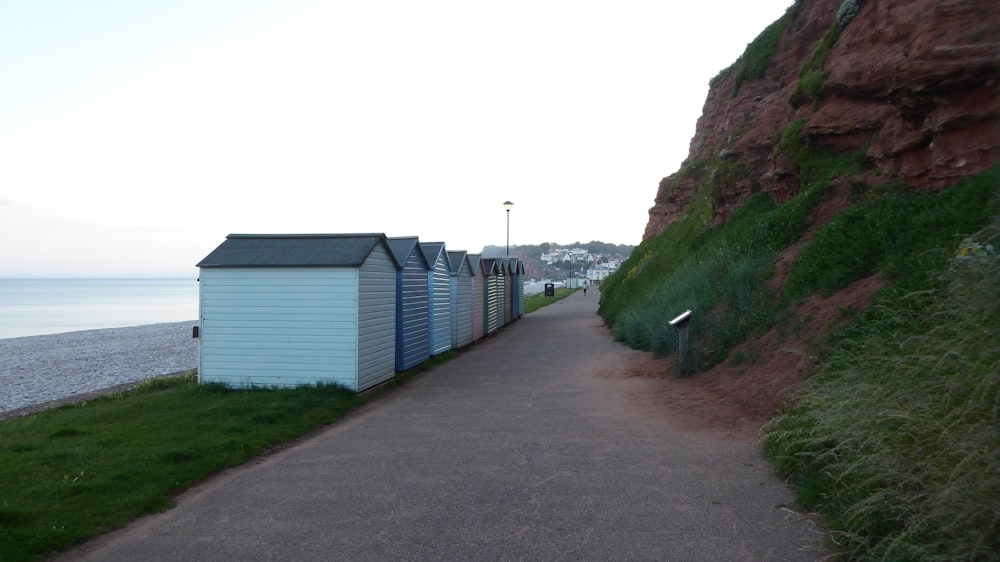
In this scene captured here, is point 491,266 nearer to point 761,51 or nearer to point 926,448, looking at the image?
point 761,51

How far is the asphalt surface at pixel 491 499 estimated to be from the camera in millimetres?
5039

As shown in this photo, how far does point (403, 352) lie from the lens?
48.0 feet

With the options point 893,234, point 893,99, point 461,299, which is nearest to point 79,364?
point 461,299

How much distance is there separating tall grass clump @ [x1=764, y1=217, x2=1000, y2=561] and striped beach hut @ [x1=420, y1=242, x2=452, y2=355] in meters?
11.9

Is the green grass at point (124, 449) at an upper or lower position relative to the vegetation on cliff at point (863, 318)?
lower

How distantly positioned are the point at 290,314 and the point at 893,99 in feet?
34.1

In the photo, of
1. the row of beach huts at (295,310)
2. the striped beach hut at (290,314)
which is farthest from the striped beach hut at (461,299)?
the striped beach hut at (290,314)

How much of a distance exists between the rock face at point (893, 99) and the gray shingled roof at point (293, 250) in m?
8.85

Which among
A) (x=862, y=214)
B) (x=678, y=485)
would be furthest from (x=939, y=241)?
(x=678, y=485)

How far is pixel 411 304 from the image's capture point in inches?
599

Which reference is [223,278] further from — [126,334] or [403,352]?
[126,334]

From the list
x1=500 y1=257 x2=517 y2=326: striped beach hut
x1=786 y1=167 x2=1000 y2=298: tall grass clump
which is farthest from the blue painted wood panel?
x1=500 y1=257 x2=517 y2=326: striped beach hut

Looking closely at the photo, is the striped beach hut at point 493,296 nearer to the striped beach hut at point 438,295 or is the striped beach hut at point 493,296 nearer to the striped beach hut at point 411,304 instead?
the striped beach hut at point 438,295

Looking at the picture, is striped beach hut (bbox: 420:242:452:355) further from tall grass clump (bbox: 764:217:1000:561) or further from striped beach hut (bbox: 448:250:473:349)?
tall grass clump (bbox: 764:217:1000:561)
